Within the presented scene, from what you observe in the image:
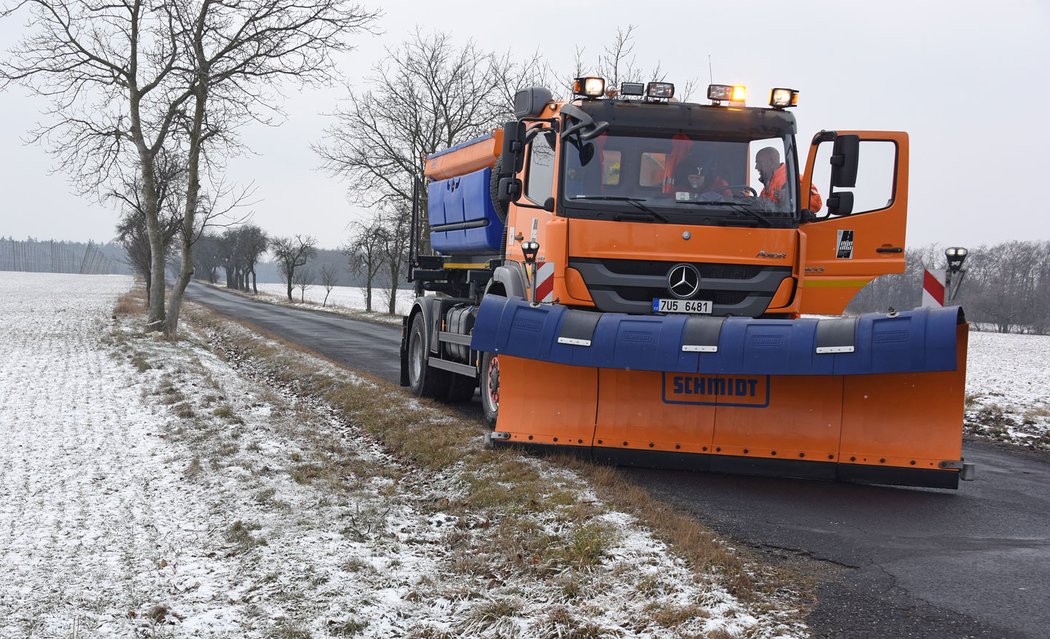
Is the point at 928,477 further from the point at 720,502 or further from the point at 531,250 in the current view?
the point at 531,250

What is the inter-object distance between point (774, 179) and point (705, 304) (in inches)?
46.5

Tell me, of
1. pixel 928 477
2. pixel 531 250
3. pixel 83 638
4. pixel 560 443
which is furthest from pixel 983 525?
pixel 83 638

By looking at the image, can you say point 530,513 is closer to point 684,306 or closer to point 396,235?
point 684,306

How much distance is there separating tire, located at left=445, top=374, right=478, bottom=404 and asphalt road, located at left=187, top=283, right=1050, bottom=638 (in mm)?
3737

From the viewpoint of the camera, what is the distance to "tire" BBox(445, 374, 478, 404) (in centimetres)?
978

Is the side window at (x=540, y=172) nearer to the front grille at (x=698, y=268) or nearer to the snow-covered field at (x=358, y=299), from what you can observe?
the front grille at (x=698, y=268)

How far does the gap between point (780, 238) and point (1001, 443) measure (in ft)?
13.9

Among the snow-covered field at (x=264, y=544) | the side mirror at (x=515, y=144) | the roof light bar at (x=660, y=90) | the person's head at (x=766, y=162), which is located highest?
the roof light bar at (x=660, y=90)

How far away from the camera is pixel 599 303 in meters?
6.35

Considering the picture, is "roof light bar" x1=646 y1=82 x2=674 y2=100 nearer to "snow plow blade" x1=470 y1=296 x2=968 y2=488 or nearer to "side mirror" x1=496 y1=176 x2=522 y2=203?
"side mirror" x1=496 y1=176 x2=522 y2=203

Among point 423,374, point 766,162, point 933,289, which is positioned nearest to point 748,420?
point 933,289

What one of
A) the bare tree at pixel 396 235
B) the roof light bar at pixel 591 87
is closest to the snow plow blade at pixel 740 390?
the roof light bar at pixel 591 87

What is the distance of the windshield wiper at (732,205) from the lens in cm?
637

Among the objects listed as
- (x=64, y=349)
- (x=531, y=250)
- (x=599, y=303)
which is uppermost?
(x=531, y=250)
